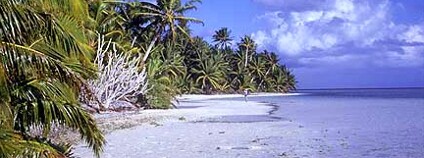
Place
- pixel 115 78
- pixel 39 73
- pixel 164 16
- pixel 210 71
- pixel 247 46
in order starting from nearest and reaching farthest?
1. pixel 39 73
2. pixel 115 78
3. pixel 164 16
4. pixel 210 71
5. pixel 247 46

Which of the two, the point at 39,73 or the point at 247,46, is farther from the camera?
the point at 247,46

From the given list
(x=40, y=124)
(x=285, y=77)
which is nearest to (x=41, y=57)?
(x=40, y=124)

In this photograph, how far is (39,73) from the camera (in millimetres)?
5352

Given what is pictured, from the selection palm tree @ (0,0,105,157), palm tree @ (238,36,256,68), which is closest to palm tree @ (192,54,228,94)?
palm tree @ (238,36,256,68)

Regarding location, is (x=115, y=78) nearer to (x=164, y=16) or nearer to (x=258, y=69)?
(x=164, y=16)

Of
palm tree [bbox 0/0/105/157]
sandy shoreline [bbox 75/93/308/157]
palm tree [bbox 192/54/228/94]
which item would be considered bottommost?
sandy shoreline [bbox 75/93/308/157]

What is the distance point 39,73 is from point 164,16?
3677cm

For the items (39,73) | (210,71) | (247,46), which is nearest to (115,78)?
(39,73)

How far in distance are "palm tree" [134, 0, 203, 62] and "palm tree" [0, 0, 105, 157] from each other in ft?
117

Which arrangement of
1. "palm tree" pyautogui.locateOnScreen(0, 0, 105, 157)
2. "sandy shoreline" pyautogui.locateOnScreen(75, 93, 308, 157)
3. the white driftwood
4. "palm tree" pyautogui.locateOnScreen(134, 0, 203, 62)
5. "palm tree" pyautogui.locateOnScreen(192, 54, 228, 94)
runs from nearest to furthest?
"palm tree" pyautogui.locateOnScreen(0, 0, 105, 157) < "sandy shoreline" pyautogui.locateOnScreen(75, 93, 308, 157) < the white driftwood < "palm tree" pyautogui.locateOnScreen(134, 0, 203, 62) < "palm tree" pyautogui.locateOnScreen(192, 54, 228, 94)

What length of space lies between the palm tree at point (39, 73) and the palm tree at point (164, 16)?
1402 inches

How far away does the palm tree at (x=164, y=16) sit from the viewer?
41.8 metres

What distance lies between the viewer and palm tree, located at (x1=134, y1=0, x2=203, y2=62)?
137 ft

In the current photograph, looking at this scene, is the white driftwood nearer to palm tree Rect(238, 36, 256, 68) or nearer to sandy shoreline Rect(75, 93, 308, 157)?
sandy shoreline Rect(75, 93, 308, 157)
